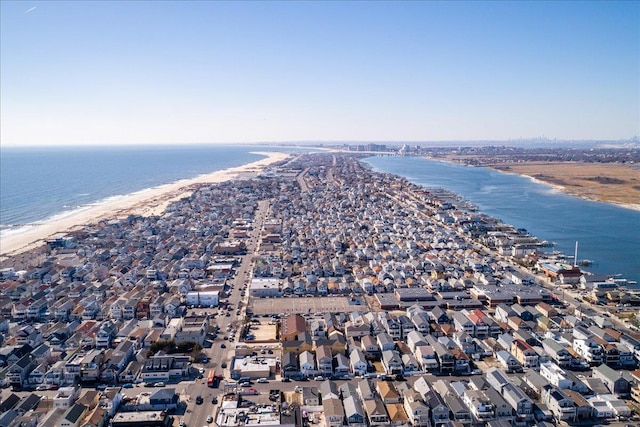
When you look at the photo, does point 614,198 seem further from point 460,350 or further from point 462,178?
point 460,350

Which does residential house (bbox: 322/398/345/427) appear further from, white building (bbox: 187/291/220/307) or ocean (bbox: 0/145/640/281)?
ocean (bbox: 0/145/640/281)

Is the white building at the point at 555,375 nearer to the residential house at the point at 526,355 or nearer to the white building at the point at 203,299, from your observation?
the residential house at the point at 526,355

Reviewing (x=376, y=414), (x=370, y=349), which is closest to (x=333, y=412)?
(x=376, y=414)

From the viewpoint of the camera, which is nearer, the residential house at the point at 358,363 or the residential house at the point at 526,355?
the residential house at the point at 358,363

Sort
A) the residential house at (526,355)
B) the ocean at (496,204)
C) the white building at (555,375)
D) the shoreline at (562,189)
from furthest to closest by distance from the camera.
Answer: the shoreline at (562,189) → the ocean at (496,204) → the residential house at (526,355) → the white building at (555,375)

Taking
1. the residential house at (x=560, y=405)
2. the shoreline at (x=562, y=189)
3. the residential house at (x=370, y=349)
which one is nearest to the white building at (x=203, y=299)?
the residential house at (x=370, y=349)

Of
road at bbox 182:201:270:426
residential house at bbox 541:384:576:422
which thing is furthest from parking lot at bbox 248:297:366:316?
residential house at bbox 541:384:576:422
